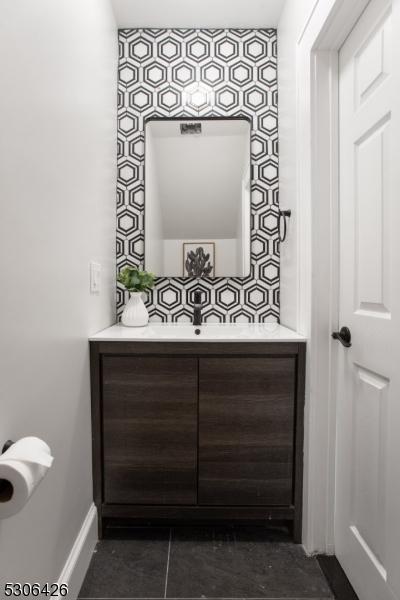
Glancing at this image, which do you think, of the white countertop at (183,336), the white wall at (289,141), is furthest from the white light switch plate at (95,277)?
the white wall at (289,141)

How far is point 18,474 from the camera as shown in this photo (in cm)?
67

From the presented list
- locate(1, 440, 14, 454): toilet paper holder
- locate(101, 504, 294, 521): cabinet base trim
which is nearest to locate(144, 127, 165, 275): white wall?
locate(101, 504, 294, 521): cabinet base trim

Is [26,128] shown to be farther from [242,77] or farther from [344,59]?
[242,77]

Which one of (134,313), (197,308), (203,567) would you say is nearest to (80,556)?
(203,567)

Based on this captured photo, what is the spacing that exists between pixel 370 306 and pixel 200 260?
39.5 inches

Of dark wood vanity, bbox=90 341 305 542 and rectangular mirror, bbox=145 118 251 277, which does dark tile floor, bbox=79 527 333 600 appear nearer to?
dark wood vanity, bbox=90 341 305 542

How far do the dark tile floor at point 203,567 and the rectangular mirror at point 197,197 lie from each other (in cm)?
122

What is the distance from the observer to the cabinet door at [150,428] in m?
1.43

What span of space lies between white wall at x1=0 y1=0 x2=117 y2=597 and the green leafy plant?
21 centimetres

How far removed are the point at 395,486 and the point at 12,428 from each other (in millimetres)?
1014

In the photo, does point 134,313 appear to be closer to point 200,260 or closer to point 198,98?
point 200,260

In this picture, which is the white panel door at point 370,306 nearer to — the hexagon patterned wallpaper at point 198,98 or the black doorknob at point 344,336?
the black doorknob at point 344,336

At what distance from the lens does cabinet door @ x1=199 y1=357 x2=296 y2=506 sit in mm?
1426

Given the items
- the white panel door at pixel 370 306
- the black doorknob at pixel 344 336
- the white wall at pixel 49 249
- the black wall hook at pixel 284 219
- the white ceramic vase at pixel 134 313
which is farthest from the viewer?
the white ceramic vase at pixel 134 313
